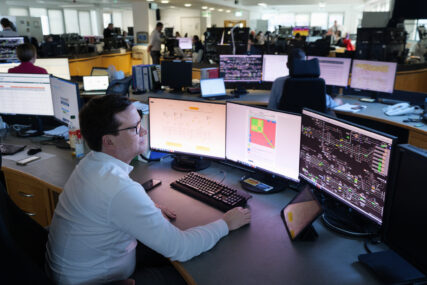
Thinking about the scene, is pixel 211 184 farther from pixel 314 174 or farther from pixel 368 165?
pixel 368 165

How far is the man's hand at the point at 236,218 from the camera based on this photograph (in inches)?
56.9

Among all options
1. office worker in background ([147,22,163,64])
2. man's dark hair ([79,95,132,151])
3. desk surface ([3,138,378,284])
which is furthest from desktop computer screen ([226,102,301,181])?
office worker in background ([147,22,163,64])

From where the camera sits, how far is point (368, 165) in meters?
1.29

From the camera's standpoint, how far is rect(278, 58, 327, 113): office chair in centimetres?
305

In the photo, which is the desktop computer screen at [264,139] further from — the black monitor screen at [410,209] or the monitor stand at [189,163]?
the black monitor screen at [410,209]

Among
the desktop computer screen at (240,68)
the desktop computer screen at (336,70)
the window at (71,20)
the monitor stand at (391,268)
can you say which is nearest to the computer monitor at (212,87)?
the desktop computer screen at (240,68)

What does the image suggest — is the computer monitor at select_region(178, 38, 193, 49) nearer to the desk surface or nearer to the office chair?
the office chair

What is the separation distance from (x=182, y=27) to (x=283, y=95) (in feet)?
56.9

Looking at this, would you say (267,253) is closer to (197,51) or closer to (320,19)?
(197,51)

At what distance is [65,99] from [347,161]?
6.60 feet

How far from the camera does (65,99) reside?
99.2 inches

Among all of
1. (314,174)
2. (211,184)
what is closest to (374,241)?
(314,174)

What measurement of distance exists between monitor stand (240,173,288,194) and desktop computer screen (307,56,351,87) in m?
2.68

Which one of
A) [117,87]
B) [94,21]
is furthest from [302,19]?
[117,87]
